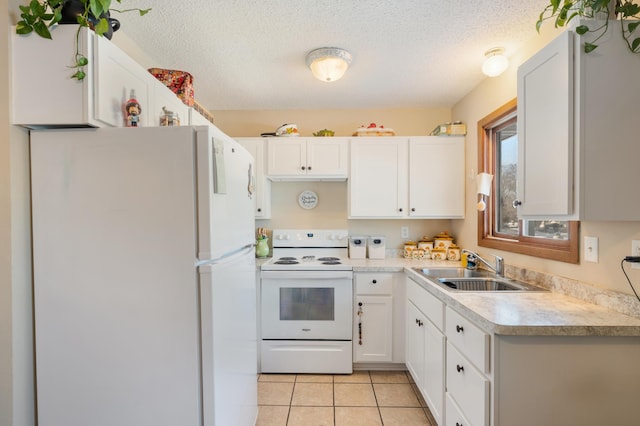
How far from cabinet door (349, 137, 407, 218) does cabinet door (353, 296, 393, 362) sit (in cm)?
80

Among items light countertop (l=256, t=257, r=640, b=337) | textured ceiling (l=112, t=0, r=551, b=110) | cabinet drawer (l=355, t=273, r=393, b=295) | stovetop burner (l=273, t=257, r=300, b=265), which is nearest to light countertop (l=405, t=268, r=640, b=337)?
light countertop (l=256, t=257, r=640, b=337)

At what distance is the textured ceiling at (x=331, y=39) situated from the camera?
5.00 feet

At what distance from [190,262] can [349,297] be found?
1580 millimetres

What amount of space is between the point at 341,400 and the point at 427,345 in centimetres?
75

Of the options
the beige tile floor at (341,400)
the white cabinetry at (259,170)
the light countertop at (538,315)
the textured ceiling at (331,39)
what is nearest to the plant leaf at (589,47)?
the textured ceiling at (331,39)

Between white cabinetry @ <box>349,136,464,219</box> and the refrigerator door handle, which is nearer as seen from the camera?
the refrigerator door handle

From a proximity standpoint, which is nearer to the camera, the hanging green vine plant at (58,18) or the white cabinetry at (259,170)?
the hanging green vine plant at (58,18)

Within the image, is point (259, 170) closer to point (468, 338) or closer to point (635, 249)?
point (468, 338)

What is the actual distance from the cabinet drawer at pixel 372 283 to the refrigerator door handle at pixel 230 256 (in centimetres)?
107

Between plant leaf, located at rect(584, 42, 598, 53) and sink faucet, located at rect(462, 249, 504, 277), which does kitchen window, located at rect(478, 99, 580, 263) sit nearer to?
sink faucet, located at rect(462, 249, 504, 277)

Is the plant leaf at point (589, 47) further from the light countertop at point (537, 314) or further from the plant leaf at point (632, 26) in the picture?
the light countertop at point (537, 314)

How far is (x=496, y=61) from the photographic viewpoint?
1.88 m

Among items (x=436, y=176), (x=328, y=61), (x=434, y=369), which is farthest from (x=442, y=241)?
(x=328, y=61)

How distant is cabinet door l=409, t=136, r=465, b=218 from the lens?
270cm
